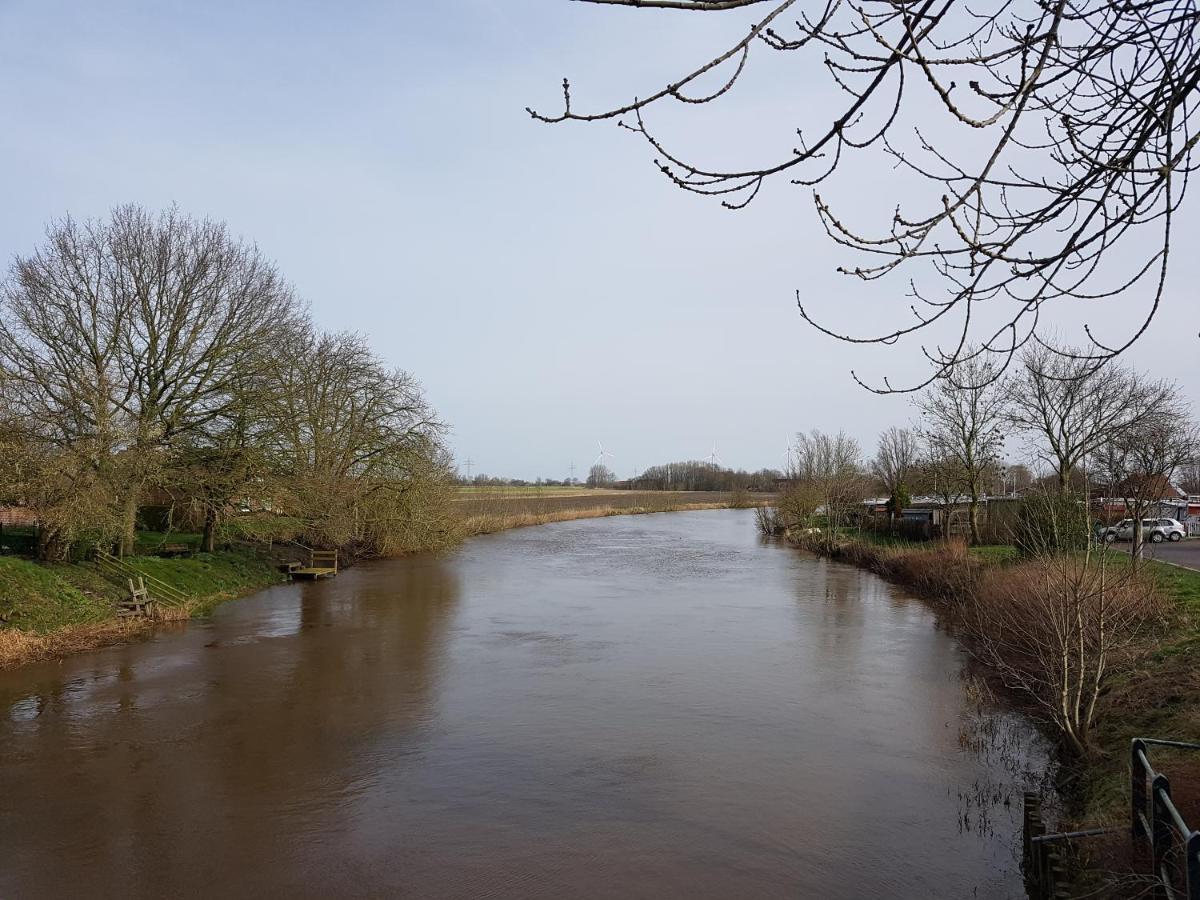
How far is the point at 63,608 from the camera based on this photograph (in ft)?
48.9

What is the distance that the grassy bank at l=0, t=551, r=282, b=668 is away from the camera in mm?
13570

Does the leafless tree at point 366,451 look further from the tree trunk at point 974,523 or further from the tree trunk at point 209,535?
the tree trunk at point 974,523

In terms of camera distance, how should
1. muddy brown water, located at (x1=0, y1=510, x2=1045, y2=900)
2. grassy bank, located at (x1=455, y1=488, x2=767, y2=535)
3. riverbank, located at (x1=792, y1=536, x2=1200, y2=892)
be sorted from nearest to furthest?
riverbank, located at (x1=792, y1=536, x2=1200, y2=892) < muddy brown water, located at (x1=0, y1=510, x2=1045, y2=900) < grassy bank, located at (x1=455, y1=488, x2=767, y2=535)

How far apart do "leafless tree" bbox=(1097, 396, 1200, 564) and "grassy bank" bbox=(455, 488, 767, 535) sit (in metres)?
25.8

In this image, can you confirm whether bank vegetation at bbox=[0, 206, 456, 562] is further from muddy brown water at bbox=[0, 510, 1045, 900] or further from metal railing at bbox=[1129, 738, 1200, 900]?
metal railing at bbox=[1129, 738, 1200, 900]

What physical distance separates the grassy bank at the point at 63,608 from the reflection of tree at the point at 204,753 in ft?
3.16

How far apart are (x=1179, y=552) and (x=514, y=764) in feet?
63.1

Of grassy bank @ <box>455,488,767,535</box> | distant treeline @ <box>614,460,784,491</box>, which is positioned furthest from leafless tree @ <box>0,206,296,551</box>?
distant treeline @ <box>614,460,784,491</box>

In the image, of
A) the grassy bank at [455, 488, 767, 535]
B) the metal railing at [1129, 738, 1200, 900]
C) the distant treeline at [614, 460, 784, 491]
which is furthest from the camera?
the distant treeline at [614, 460, 784, 491]

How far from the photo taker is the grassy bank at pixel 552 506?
4319 centimetres

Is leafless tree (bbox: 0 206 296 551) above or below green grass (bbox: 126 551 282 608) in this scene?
above

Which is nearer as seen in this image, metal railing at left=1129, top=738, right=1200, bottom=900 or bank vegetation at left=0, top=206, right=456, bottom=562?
metal railing at left=1129, top=738, right=1200, bottom=900

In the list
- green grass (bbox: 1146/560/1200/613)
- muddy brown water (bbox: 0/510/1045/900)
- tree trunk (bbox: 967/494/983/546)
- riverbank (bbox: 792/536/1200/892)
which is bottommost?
muddy brown water (bbox: 0/510/1045/900)

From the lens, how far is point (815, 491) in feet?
133
